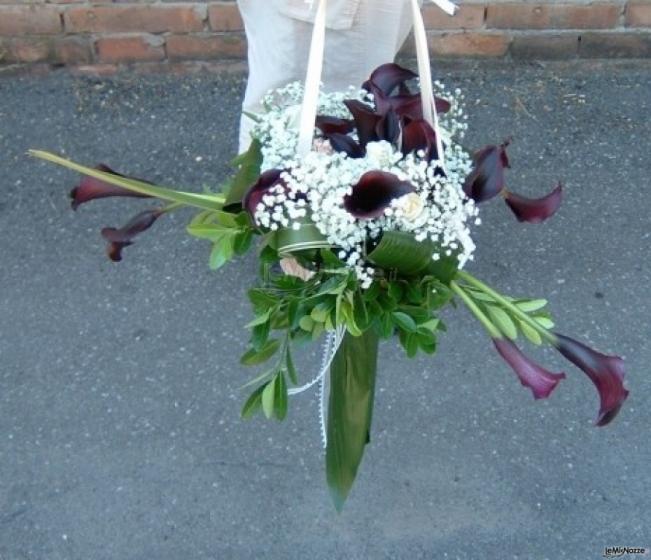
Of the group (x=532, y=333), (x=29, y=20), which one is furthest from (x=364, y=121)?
(x=29, y=20)

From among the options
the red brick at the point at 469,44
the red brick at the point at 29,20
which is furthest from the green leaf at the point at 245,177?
the red brick at the point at 29,20

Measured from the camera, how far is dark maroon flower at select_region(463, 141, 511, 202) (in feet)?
4.31

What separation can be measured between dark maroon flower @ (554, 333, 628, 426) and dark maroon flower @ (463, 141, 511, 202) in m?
0.24

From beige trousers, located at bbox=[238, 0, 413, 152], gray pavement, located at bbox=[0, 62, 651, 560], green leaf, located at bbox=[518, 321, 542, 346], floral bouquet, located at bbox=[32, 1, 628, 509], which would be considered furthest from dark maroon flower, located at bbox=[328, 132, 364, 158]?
gray pavement, located at bbox=[0, 62, 651, 560]

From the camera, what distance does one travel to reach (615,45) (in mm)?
3607

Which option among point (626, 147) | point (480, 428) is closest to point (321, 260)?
point (480, 428)

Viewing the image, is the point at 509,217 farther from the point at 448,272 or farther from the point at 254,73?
the point at 448,272

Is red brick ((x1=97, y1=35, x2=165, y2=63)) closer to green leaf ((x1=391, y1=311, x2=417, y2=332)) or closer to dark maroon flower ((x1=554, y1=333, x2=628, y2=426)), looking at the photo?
green leaf ((x1=391, y1=311, x2=417, y2=332))

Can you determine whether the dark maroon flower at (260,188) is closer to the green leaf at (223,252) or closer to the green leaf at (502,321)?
the green leaf at (223,252)

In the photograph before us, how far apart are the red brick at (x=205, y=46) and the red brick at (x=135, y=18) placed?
4 cm

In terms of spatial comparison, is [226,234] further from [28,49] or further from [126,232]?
[28,49]

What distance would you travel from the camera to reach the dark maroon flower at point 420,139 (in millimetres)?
1261

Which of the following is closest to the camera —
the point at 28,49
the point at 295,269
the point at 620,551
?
the point at 295,269

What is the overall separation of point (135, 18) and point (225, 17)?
34cm
